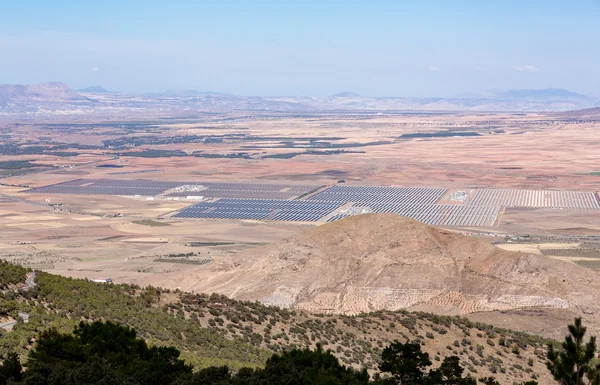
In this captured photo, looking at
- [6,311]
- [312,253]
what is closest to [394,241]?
[312,253]

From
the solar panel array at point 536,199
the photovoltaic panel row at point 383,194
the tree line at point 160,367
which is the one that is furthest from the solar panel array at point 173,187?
the tree line at point 160,367

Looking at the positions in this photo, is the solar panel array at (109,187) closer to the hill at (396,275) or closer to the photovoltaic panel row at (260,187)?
the photovoltaic panel row at (260,187)

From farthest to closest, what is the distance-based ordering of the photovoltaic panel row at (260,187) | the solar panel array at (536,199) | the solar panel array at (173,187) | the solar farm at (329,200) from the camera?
the photovoltaic panel row at (260,187), the solar panel array at (173,187), the solar panel array at (536,199), the solar farm at (329,200)

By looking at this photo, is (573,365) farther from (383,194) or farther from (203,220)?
(383,194)

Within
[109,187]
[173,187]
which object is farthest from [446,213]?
[109,187]

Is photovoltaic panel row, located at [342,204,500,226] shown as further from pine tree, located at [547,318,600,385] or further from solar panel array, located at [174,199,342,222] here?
pine tree, located at [547,318,600,385]

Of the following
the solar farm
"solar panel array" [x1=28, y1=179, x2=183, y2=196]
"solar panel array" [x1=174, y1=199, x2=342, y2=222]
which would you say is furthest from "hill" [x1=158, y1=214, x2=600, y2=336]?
"solar panel array" [x1=28, y1=179, x2=183, y2=196]

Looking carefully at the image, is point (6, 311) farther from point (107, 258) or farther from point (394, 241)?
point (107, 258)

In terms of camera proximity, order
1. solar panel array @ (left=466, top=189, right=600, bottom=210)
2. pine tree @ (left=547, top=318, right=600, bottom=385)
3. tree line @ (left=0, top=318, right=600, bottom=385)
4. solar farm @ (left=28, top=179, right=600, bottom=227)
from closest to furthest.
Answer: tree line @ (left=0, top=318, right=600, bottom=385), pine tree @ (left=547, top=318, right=600, bottom=385), solar farm @ (left=28, top=179, right=600, bottom=227), solar panel array @ (left=466, top=189, right=600, bottom=210)
